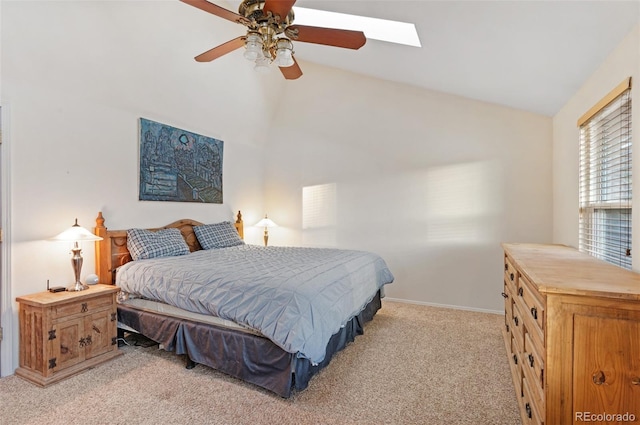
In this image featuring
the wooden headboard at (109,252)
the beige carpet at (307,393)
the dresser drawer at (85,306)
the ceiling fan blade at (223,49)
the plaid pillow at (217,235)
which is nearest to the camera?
the beige carpet at (307,393)

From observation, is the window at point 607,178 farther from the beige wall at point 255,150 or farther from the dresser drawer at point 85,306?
the dresser drawer at point 85,306

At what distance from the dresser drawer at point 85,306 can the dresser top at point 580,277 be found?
3043 millimetres

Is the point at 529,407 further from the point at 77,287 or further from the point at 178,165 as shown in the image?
the point at 178,165

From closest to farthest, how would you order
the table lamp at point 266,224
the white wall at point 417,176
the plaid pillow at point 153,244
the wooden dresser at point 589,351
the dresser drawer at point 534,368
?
the wooden dresser at point 589,351, the dresser drawer at point 534,368, the plaid pillow at point 153,244, the white wall at point 417,176, the table lamp at point 266,224

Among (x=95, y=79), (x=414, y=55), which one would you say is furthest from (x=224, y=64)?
(x=414, y=55)

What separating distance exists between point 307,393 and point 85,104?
10.4 feet

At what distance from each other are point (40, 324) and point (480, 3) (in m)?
3.61

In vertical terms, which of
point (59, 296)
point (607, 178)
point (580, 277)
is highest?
point (607, 178)

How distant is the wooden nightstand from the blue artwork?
1.32m

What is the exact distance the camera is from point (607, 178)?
7.14ft

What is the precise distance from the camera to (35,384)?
2283 millimetres

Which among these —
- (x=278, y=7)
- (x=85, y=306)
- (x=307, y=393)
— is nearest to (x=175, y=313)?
(x=85, y=306)

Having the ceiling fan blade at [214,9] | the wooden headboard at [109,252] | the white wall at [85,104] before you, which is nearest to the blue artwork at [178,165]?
the white wall at [85,104]

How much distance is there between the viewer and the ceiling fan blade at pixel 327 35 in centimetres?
209
